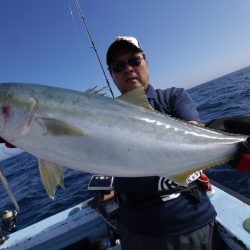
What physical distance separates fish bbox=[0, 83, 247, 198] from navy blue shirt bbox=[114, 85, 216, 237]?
0.51 m

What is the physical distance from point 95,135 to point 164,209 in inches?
48.1

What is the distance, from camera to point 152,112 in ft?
8.02

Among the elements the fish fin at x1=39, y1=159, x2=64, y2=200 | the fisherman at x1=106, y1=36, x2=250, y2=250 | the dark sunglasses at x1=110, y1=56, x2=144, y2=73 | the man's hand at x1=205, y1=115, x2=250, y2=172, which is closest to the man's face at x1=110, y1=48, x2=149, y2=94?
the dark sunglasses at x1=110, y1=56, x2=144, y2=73

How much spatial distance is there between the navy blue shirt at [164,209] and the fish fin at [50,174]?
0.90 meters

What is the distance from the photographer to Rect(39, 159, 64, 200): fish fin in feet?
7.33

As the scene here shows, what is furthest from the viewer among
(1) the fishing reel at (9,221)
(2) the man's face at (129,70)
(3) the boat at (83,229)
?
(1) the fishing reel at (9,221)

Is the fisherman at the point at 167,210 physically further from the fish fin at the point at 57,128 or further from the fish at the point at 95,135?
the fish fin at the point at 57,128

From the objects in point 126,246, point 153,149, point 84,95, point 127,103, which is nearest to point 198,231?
point 126,246

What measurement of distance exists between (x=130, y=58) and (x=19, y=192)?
46.1 ft

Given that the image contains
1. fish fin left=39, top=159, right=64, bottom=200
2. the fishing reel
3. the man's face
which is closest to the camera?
fish fin left=39, top=159, right=64, bottom=200

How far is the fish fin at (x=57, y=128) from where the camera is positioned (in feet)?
6.90

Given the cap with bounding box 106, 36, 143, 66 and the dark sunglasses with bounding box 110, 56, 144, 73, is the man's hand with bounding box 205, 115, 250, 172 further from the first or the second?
the cap with bounding box 106, 36, 143, 66

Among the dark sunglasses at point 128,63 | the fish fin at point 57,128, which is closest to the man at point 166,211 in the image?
the dark sunglasses at point 128,63

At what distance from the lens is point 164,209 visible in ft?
9.24
